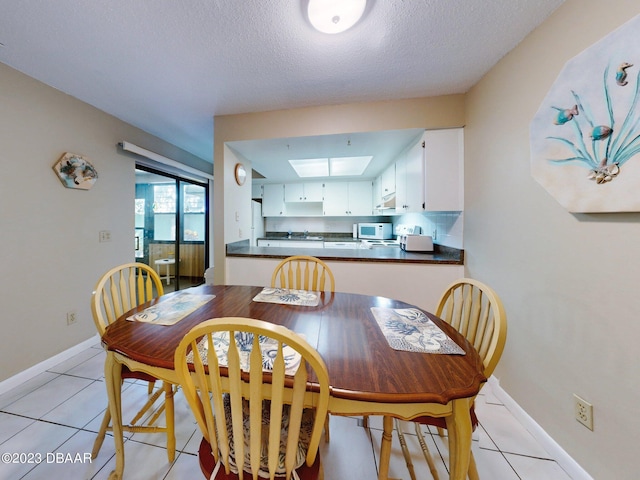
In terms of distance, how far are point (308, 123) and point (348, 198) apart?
90.8 inches

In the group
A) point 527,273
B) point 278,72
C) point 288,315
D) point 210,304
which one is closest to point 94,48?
point 278,72

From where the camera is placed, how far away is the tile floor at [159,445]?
3.60 ft

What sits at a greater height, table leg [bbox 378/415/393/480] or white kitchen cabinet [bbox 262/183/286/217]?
white kitchen cabinet [bbox 262/183/286/217]

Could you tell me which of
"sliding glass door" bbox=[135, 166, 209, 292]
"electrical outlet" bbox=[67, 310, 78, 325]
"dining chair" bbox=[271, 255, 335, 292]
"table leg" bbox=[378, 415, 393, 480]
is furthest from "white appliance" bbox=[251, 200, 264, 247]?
"table leg" bbox=[378, 415, 393, 480]

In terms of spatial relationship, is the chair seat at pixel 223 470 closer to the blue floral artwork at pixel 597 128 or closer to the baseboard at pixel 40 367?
the blue floral artwork at pixel 597 128

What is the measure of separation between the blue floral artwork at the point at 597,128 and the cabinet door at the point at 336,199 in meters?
3.25

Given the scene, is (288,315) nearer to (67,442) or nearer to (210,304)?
(210,304)

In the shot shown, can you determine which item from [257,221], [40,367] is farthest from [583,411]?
[257,221]

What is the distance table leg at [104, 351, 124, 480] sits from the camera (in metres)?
0.97

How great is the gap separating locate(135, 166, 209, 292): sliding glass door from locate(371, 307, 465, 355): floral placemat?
10.3 feet

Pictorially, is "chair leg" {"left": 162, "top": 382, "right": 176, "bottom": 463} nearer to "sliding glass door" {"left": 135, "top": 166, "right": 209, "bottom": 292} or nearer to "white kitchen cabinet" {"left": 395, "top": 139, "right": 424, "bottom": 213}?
"white kitchen cabinet" {"left": 395, "top": 139, "right": 424, "bottom": 213}

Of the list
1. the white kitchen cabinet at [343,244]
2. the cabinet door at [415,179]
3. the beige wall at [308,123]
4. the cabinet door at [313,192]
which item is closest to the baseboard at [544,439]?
the cabinet door at [415,179]

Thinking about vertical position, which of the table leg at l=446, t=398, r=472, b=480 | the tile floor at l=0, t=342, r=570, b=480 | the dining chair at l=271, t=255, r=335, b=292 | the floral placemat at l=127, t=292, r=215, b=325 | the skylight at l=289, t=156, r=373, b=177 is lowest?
the tile floor at l=0, t=342, r=570, b=480

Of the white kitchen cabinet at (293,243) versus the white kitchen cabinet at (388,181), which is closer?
the white kitchen cabinet at (388,181)
